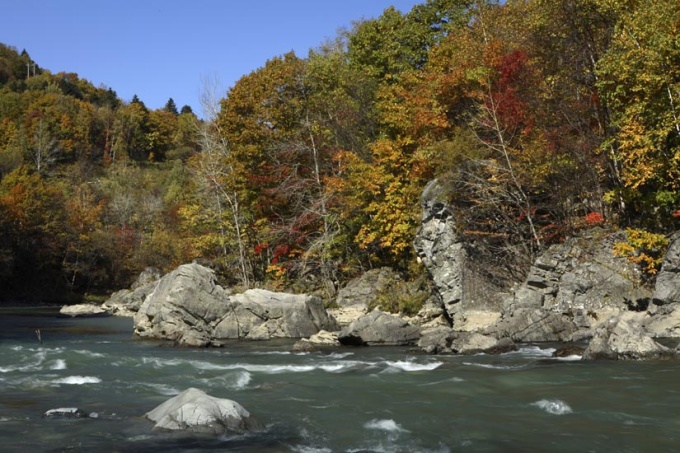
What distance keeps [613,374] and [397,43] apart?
107ft

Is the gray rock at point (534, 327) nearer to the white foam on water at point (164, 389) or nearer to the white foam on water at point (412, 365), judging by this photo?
the white foam on water at point (412, 365)

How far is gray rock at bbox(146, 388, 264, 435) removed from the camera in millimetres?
10359

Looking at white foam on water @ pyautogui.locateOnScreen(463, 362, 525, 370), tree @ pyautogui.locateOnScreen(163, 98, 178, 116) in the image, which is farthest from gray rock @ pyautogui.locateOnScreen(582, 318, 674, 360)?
tree @ pyautogui.locateOnScreen(163, 98, 178, 116)

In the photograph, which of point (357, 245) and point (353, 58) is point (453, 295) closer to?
point (357, 245)

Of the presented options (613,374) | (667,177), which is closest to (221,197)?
(667,177)

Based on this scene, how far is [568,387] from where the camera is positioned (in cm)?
1373

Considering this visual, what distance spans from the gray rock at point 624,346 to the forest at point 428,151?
21.6 ft

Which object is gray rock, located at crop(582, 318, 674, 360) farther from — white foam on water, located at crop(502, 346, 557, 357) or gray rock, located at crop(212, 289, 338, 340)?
gray rock, located at crop(212, 289, 338, 340)

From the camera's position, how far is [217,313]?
26.7 m

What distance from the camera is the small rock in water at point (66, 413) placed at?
11406 mm

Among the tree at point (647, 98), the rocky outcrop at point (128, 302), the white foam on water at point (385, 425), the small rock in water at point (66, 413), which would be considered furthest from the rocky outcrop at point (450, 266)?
the rocky outcrop at point (128, 302)

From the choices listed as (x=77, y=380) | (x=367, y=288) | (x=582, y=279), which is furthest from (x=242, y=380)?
(x=367, y=288)

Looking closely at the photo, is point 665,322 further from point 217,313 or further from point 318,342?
point 217,313

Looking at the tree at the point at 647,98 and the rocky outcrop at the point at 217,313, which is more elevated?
the tree at the point at 647,98
